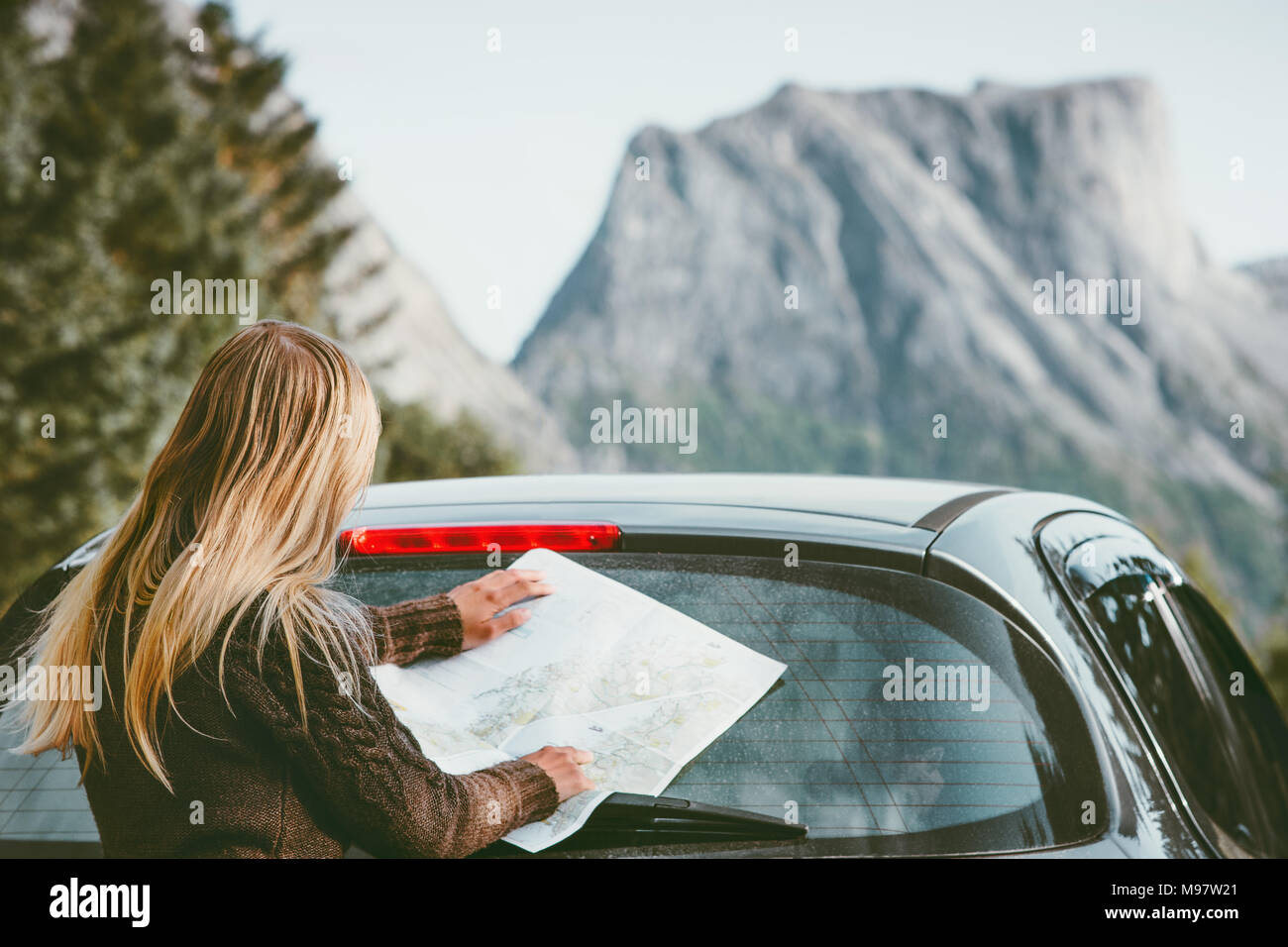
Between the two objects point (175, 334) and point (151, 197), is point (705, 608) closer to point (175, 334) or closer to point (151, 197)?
point (175, 334)

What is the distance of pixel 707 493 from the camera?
2068 mm

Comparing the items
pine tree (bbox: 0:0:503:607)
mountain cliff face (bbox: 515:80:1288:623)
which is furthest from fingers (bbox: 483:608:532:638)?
mountain cliff face (bbox: 515:80:1288:623)

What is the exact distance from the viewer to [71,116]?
2581 cm

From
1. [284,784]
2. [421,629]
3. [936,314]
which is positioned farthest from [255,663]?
[936,314]

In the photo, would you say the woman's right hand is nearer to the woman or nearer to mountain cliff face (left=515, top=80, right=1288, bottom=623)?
the woman

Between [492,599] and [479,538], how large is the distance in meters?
0.13

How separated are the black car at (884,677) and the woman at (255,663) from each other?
0.14 m

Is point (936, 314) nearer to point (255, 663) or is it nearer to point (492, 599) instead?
point (492, 599)

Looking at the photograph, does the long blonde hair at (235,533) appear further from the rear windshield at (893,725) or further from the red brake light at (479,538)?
the rear windshield at (893,725)

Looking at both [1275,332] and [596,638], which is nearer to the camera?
[596,638]

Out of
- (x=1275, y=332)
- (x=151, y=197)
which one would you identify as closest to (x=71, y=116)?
(x=151, y=197)

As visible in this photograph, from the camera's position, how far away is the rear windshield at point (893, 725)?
143 cm
